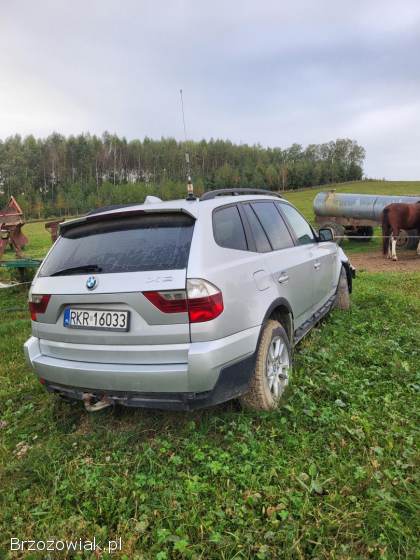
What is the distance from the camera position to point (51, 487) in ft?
8.29

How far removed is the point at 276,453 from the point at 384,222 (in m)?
11.9

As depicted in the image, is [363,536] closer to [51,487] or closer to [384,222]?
[51,487]

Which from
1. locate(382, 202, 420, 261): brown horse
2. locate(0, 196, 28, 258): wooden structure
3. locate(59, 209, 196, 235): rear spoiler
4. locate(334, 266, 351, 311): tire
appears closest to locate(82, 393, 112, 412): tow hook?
locate(59, 209, 196, 235): rear spoiler

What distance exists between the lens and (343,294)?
19.4 feet

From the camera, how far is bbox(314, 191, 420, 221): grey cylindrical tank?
14102 mm

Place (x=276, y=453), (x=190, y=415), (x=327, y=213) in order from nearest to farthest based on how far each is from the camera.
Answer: (x=276, y=453) < (x=190, y=415) < (x=327, y=213)

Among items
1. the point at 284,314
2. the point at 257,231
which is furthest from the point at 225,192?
the point at 284,314

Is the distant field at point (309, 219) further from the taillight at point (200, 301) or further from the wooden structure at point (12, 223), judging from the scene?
the taillight at point (200, 301)

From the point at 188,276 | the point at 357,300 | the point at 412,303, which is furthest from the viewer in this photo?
the point at 357,300

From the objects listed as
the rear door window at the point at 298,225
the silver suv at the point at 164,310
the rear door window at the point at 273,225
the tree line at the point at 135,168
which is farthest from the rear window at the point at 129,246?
the tree line at the point at 135,168

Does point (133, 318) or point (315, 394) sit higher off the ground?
point (133, 318)

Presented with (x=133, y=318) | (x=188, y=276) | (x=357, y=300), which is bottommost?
(x=357, y=300)

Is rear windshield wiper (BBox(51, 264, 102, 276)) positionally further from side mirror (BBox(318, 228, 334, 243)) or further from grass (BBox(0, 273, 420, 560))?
side mirror (BBox(318, 228, 334, 243))

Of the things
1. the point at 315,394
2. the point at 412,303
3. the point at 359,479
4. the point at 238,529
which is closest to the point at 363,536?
the point at 359,479
